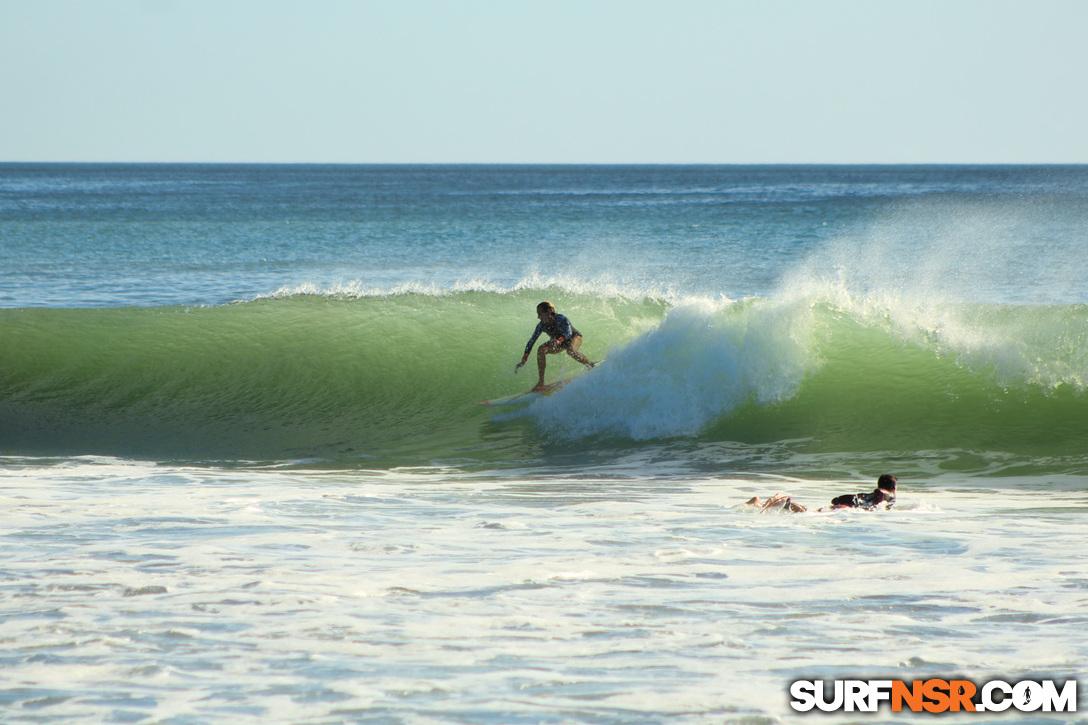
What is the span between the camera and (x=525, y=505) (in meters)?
7.23

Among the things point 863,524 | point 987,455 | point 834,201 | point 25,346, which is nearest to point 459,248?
point 25,346

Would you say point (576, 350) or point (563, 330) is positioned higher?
point (563, 330)

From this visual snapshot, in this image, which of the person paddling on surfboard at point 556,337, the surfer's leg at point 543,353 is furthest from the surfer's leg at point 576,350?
the surfer's leg at point 543,353

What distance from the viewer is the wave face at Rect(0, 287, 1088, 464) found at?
10312mm

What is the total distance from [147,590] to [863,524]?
13.7 ft

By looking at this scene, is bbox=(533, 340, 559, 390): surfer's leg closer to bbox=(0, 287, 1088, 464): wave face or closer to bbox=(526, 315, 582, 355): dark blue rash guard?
bbox=(526, 315, 582, 355): dark blue rash guard

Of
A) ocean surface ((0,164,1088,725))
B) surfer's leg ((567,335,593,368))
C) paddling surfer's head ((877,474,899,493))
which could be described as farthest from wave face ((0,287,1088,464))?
paddling surfer's head ((877,474,899,493))

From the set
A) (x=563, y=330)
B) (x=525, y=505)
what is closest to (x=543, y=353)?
(x=563, y=330)

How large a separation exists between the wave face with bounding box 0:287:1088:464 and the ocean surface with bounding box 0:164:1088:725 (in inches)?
1.9

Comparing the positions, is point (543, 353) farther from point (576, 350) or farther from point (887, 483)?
point (887, 483)

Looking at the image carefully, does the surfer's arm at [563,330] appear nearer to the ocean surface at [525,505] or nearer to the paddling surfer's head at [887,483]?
the ocean surface at [525,505]

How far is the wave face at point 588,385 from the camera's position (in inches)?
406

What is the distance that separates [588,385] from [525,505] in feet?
13.7

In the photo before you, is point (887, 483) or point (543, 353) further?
point (543, 353)
